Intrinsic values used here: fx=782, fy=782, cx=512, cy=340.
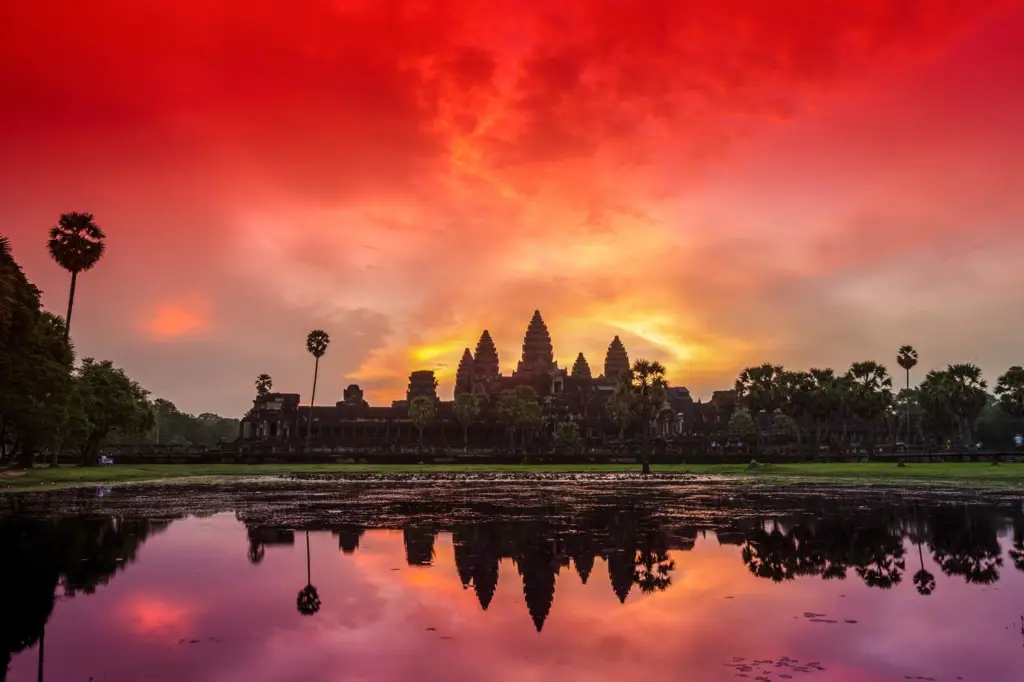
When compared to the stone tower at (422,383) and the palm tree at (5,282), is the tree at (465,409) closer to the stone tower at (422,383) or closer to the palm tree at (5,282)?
the stone tower at (422,383)

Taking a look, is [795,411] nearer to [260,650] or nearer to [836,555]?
[836,555]

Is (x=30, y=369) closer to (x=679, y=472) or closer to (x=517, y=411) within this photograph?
(x=679, y=472)

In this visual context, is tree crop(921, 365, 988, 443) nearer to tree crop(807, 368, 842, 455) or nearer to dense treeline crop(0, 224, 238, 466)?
tree crop(807, 368, 842, 455)

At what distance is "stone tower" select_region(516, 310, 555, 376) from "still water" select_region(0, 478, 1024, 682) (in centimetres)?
13738

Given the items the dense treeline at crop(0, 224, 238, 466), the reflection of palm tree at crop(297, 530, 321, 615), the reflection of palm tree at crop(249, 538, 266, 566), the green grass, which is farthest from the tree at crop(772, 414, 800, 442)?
the reflection of palm tree at crop(297, 530, 321, 615)

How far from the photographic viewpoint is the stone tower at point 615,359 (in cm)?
16275

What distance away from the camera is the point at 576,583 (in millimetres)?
13242

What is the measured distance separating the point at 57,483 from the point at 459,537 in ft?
108

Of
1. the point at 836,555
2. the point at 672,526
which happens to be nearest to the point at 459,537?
the point at 672,526

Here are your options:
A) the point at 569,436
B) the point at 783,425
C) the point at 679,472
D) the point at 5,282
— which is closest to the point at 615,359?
the point at 783,425

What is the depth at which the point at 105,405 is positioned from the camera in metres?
68.1

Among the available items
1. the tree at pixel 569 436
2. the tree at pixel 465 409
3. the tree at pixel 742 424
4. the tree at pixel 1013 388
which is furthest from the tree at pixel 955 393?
the tree at pixel 465 409

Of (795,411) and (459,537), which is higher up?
(795,411)

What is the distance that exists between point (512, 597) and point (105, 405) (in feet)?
217
